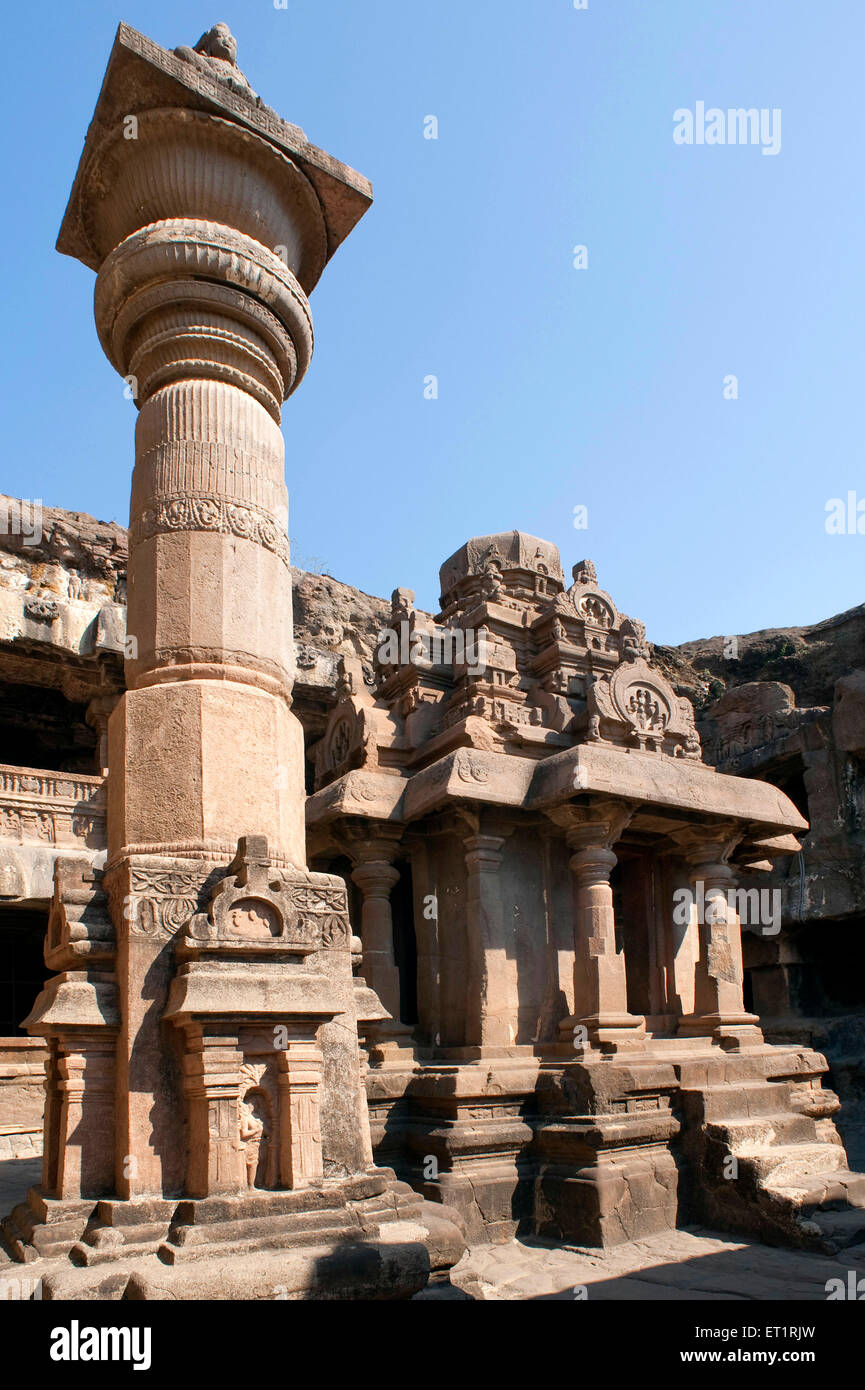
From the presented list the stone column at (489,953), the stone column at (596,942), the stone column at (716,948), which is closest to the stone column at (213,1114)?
the stone column at (489,953)

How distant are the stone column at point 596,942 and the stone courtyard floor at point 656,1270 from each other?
1.41 meters

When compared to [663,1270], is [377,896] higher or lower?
higher

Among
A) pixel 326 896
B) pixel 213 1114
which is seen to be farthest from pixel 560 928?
pixel 213 1114

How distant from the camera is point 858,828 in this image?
688 inches

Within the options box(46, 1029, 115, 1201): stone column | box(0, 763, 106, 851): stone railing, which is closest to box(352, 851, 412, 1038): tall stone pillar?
box(46, 1029, 115, 1201): stone column

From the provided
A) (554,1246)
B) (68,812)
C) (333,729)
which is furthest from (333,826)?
(68,812)

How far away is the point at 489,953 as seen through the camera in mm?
8320

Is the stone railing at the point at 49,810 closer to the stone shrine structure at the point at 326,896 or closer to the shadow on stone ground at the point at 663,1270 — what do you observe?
the stone shrine structure at the point at 326,896

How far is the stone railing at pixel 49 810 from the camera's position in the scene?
14.0 metres

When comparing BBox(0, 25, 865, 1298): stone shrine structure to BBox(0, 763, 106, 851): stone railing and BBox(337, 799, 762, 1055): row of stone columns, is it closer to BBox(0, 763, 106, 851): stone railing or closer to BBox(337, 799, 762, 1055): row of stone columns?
BBox(337, 799, 762, 1055): row of stone columns

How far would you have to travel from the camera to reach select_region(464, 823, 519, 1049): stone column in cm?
815

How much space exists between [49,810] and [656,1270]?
1052 centimetres

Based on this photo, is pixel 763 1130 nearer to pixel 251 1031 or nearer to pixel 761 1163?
pixel 761 1163

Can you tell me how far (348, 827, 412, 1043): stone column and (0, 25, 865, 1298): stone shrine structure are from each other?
3 cm
